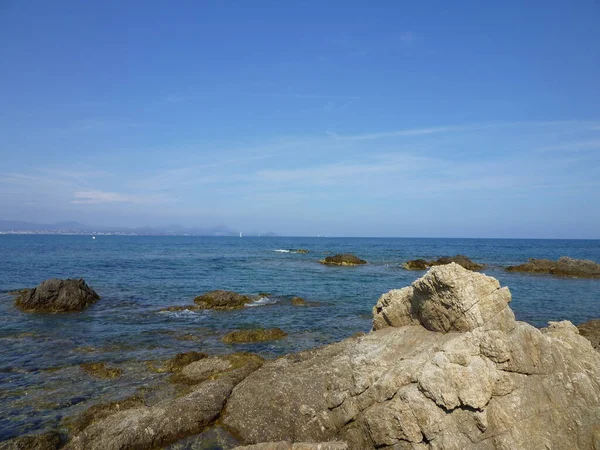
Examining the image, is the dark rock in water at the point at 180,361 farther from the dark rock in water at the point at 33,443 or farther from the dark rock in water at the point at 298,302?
the dark rock in water at the point at 298,302

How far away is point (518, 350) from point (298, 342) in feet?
42.0

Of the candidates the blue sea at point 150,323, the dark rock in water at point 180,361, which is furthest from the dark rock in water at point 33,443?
the dark rock in water at point 180,361

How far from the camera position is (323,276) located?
52719 mm

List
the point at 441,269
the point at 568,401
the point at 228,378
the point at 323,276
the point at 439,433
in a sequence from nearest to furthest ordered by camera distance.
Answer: the point at 439,433 → the point at 568,401 → the point at 441,269 → the point at 228,378 → the point at 323,276

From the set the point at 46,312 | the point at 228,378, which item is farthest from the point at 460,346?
the point at 46,312

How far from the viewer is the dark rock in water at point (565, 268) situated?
53.4m

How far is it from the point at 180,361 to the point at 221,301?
14244mm

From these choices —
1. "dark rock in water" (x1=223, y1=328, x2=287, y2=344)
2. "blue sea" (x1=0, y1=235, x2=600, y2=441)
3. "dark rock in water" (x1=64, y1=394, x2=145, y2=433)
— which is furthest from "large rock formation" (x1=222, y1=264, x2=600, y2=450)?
"dark rock in water" (x1=223, y1=328, x2=287, y2=344)

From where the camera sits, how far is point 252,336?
70.5 ft

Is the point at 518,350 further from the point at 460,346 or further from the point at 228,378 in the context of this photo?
the point at 228,378

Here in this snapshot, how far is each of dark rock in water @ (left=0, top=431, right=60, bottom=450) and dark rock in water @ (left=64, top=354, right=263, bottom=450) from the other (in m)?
0.56

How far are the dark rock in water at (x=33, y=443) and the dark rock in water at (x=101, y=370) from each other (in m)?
5.22

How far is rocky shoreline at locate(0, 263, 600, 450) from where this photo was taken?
9500mm

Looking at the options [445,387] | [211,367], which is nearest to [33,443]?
[211,367]
